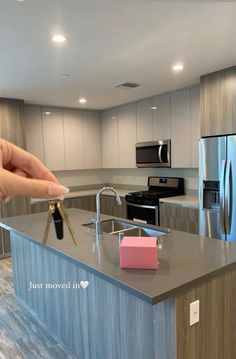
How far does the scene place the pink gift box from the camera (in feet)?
4.71

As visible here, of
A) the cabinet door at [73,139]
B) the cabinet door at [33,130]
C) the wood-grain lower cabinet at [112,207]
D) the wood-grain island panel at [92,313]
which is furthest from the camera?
the cabinet door at [73,139]

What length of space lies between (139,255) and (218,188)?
2031mm

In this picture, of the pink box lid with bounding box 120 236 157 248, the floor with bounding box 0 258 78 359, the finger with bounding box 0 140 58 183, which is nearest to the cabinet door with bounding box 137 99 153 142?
the floor with bounding box 0 258 78 359

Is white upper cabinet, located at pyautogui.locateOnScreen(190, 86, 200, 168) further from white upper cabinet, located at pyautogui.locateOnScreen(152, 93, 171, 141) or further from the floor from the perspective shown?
the floor

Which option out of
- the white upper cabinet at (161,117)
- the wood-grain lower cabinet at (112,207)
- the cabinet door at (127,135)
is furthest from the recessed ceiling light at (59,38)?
the wood-grain lower cabinet at (112,207)

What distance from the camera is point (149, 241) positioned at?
1.50 metres

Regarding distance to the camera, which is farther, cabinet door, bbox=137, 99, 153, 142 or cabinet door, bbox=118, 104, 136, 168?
cabinet door, bbox=118, 104, 136, 168

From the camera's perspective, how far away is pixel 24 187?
0.44 metres

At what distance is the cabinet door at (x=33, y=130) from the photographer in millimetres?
4605

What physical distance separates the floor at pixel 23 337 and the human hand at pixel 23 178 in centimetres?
206

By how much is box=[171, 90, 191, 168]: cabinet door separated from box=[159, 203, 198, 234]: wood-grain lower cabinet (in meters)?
0.67

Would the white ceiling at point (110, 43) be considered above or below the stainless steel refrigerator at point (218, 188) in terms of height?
above

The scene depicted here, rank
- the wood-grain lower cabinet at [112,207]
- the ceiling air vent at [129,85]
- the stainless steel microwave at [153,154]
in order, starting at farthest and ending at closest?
1. the wood-grain lower cabinet at [112,207]
2. the stainless steel microwave at [153,154]
3. the ceiling air vent at [129,85]

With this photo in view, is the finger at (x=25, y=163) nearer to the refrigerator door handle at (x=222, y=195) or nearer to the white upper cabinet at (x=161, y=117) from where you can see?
the refrigerator door handle at (x=222, y=195)
